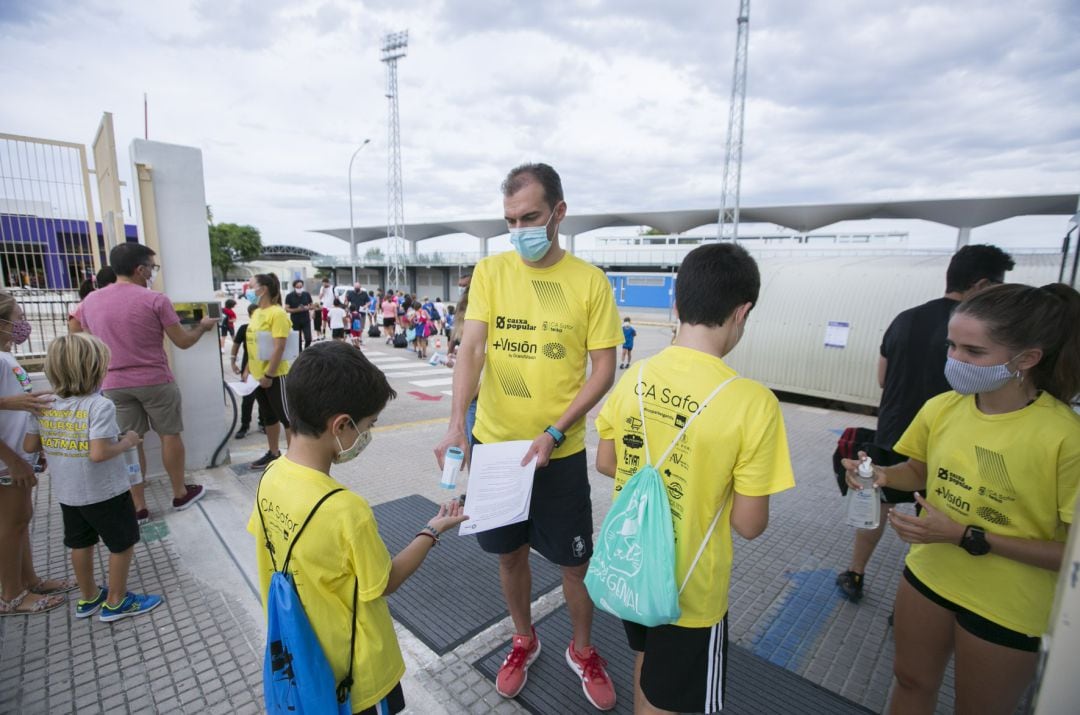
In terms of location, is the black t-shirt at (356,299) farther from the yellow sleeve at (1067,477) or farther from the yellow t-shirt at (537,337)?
the yellow sleeve at (1067,477)

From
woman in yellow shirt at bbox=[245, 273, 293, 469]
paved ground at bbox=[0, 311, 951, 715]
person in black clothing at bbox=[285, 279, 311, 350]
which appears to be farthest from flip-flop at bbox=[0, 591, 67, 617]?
person in black clothing at bbox=[285, 279, 311, 350]

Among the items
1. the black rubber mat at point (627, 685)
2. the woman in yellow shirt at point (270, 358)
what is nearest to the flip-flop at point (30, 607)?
the woman in yellow shirt at point (270, 358)

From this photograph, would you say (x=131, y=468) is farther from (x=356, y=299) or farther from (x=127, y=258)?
(x=356, y=299)

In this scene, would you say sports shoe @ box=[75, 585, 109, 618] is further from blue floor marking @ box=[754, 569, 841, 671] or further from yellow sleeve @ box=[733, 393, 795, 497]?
blue floor marking @ box=[754, 569, 841, 671]

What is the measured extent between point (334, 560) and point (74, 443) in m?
2.12

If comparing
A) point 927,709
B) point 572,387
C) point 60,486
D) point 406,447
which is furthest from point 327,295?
point 927,709

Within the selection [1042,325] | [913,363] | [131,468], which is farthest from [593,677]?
[131,468]

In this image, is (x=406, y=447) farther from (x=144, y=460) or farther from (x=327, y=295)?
(x=327, y=295)

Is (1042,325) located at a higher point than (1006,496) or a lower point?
higher

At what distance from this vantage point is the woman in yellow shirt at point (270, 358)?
16.0 feet

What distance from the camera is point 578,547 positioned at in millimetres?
2271

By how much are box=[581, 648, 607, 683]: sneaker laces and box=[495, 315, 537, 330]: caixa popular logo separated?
158 centimetres

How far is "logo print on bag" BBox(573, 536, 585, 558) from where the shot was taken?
227 cm

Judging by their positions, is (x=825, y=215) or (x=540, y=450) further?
(x=825, y=215)
